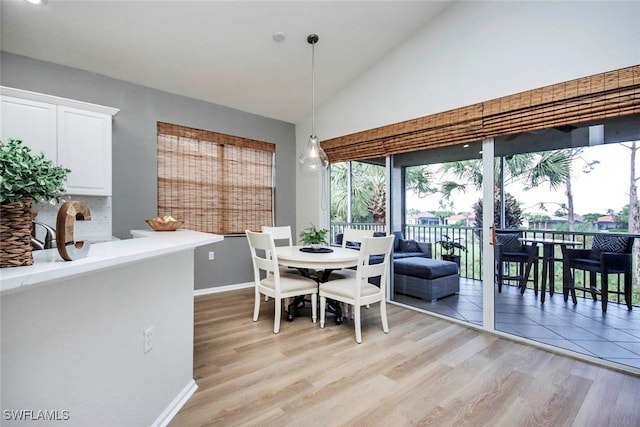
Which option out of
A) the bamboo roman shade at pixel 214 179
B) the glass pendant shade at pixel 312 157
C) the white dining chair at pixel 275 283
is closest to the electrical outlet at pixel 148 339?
the white dining chair at pixel 275 283

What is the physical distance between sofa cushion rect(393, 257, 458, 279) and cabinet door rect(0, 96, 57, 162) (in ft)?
12.5

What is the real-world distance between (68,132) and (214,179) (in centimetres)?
172

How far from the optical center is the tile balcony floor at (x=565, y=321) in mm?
2279

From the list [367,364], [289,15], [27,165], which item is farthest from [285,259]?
[289,15]

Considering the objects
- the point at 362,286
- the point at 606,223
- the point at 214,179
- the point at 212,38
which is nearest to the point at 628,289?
the point at 606,223

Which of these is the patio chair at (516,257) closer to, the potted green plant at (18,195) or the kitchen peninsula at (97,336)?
the kitchen peninsula at (97,336)

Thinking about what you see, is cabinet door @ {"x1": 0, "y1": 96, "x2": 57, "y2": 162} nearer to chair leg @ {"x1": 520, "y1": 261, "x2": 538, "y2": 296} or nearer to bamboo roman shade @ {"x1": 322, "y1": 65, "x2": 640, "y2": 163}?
bamboo roman shade @ {"x1": 322, "y1": 65, "x2": 640, "y2": 163}

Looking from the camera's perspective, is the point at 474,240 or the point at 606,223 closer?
the point at 606,223

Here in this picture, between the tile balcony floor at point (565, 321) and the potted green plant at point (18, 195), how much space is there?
338 centimetres

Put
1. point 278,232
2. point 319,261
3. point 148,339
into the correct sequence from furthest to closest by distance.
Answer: point 278,232 < point 319,261 < point 148,339

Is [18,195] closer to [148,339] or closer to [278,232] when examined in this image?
[148,339]

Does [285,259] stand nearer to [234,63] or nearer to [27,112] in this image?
[234,63]

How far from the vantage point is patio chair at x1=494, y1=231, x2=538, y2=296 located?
275cm

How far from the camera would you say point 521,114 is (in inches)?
102
